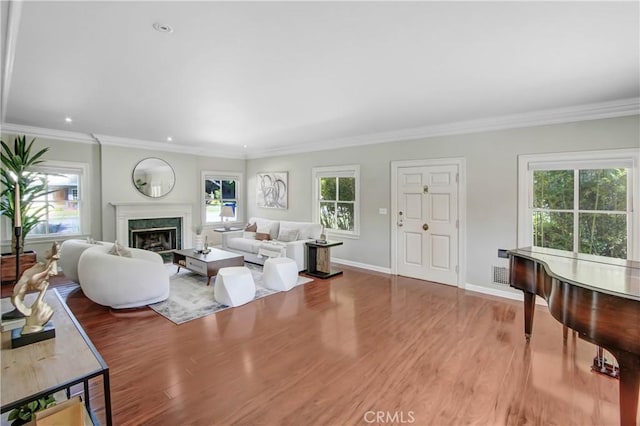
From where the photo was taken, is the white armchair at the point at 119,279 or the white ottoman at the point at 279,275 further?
the white ottoman at the point at 279,275

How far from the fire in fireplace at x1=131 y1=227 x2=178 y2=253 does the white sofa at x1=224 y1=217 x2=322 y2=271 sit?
123 centimetres

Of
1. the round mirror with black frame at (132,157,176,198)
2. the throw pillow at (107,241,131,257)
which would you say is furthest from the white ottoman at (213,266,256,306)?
the round mirror with black frame at (132,157,176,198)

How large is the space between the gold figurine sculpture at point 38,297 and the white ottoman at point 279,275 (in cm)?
274

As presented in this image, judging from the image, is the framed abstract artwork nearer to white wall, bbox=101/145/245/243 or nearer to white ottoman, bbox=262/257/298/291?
white wall, bbox=101/145/245/243

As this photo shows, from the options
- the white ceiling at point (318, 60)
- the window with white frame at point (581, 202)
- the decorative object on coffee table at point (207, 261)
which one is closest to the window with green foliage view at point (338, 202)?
the white ceiling at point (318, 60)

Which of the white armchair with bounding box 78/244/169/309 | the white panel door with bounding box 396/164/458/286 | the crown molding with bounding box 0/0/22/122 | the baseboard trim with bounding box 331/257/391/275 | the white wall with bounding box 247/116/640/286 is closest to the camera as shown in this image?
the crown molding with bounding box 0/0/22/122

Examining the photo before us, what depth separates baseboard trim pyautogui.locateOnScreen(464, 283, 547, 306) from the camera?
4135mm

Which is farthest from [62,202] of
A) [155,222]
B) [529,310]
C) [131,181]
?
[529,310]

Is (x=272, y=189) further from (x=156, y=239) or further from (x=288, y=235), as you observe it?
(x=156, y=239)

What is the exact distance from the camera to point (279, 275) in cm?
439

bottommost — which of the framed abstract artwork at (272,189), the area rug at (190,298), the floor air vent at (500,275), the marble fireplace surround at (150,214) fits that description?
the area rug at (190,298)

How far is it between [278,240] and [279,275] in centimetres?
182

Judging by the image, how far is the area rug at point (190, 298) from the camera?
357cm

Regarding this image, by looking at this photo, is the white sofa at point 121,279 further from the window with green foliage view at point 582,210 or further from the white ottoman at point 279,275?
the window with green foliage view at point 582,210
